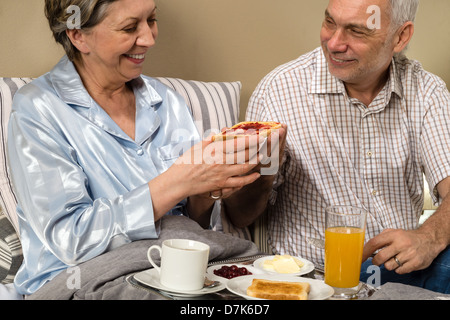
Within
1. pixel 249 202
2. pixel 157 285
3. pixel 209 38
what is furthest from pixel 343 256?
pixel 209 38

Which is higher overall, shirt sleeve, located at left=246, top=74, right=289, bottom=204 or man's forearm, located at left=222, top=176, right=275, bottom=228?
shirt sleeve, located at left=246, top=74, right=289, bottom=204

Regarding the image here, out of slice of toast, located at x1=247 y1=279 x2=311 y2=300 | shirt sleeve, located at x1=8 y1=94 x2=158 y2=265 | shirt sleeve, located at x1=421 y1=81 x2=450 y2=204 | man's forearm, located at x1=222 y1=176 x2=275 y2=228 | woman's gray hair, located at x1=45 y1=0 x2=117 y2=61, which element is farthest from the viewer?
shirt sleeve, located at x1=421 y1=81 x2=450 y2=204

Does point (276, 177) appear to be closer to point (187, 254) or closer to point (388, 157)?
point (388, 157)

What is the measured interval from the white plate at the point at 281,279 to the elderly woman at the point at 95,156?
30cm

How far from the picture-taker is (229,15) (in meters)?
2.36

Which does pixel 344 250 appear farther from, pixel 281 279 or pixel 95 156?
pixel 95 156

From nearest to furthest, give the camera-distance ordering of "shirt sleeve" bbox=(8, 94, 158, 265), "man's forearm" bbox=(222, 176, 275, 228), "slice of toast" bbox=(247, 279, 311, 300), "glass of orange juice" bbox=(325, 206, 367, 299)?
"slice of toast" bbox=(247, 279, 311, 300) → "glass of orange juice" bbox=(325, 206, 367, 299) → "shirt sleeve" bbox=(8, 94, 158, 265) → "man's forearm" bbox=(222, 176, 275, 228)

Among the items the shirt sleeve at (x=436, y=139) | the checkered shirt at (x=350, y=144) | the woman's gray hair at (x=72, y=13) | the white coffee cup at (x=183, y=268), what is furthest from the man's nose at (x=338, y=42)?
the white coffee cup at (x=183, y=268)

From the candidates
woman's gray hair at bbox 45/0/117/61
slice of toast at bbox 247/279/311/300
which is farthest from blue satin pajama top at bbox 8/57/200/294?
slice of toast at bbox 247/279/311/300

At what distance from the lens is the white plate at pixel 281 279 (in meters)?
1.15

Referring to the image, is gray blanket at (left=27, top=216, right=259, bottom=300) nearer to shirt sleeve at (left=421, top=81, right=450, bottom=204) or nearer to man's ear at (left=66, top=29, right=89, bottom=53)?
man's ear at (left=66, top=29, right=89, bottom=53)

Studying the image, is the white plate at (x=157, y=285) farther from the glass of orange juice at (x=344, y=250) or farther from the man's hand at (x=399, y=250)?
the man's hand at (x=399, y=250)

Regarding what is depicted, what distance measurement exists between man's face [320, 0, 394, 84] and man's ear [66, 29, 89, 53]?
30.0 inches

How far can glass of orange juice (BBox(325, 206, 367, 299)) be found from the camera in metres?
1.23
